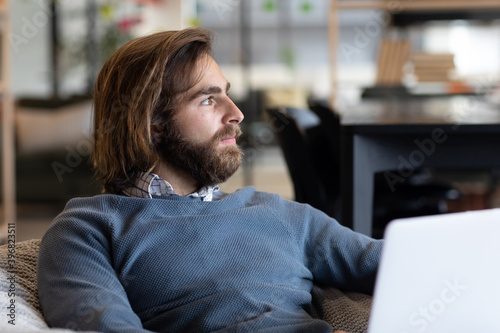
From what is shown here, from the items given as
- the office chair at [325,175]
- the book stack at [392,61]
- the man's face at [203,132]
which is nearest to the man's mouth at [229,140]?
the man's face at [203,132]

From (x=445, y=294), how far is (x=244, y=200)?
562mm

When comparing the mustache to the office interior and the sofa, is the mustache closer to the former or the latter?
the sofa

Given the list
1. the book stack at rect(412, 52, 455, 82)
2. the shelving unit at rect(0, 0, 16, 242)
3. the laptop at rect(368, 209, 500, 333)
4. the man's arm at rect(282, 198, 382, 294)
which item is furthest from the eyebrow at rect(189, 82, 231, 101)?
the shelving unit at rect(0, 0, 16, 242)

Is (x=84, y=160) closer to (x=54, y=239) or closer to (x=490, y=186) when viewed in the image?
(x=490, y=186)

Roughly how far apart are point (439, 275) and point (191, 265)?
48cm

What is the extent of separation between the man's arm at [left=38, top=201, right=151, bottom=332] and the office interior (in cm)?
261

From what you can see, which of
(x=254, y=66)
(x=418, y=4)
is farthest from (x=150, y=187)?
(x=254, y=66)

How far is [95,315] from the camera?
1037 mm

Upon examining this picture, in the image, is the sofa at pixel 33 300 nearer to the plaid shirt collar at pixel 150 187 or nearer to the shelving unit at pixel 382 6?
the plaid shirt collar at pixel 150 187

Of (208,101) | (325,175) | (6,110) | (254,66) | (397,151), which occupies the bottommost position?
(254,66)

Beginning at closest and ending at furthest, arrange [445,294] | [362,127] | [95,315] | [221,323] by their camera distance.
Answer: [445,294], [95,315], [221,323], [362,127]

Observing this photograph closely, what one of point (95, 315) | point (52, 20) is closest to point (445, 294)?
point (95, 315)

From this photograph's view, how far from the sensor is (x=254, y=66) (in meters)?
7.66

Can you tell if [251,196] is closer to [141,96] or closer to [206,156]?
[206,156]
